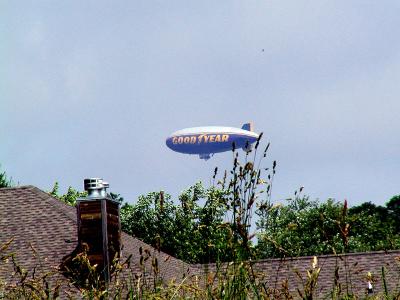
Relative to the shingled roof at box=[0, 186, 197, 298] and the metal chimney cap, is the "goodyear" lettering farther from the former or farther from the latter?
the metal chimney cap

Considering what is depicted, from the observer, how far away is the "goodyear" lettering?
113m

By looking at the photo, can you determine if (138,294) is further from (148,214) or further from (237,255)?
(148,214)

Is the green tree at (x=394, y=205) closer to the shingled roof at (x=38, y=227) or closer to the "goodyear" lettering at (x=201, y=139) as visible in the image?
the "goodyear" lettering at (x=201, y=139)

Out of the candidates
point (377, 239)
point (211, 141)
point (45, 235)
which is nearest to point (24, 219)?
point (45, 235)

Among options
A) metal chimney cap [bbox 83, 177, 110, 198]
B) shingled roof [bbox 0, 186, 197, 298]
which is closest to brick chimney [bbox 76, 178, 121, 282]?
metal chimney cap [bbox 83, 177, 110, 198]

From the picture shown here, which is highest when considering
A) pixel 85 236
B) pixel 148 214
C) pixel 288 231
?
pixel 148 214

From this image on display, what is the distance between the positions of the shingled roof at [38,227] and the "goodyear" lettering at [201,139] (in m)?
81.9

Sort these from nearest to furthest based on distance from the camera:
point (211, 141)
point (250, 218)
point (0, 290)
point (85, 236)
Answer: point (250, 218) → point (0, 290) → point (85, 236) → point (211, 141)

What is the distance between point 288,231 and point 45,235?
23.5 m

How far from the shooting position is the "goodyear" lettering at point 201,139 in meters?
113

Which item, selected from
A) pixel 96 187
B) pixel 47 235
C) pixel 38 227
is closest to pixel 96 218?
pixel 96 187

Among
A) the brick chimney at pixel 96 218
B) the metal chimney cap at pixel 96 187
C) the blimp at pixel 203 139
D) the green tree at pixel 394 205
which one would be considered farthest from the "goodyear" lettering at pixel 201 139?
the metal chimney cap at pixel 96 187

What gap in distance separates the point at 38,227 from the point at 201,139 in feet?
278

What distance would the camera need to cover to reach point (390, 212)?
77750 mm
